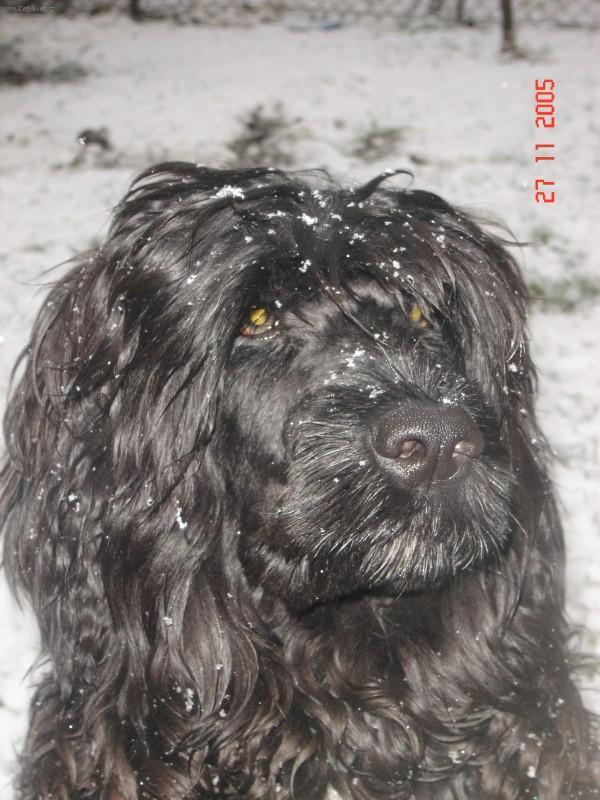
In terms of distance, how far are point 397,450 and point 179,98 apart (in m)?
5.24

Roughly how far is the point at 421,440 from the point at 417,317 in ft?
2.20

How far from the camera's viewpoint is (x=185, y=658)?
295cm

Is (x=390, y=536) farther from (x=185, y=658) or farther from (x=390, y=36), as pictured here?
(x=390, y=36)

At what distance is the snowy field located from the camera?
5368 millimetres

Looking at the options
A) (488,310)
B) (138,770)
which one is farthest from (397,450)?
(138,770)

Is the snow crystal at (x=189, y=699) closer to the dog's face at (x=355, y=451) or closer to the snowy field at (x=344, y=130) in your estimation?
the dog's face at (x=355, y=451)

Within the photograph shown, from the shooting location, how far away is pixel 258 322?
9.41ft

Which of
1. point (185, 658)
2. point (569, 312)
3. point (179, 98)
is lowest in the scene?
point (569, 312)

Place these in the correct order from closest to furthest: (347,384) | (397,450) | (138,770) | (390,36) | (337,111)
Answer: (397,450) < (347,384) < (138,770) < (337,111) < (390,36)

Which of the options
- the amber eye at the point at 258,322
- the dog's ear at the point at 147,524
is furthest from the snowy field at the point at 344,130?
the amber eye at the point at 258,322
